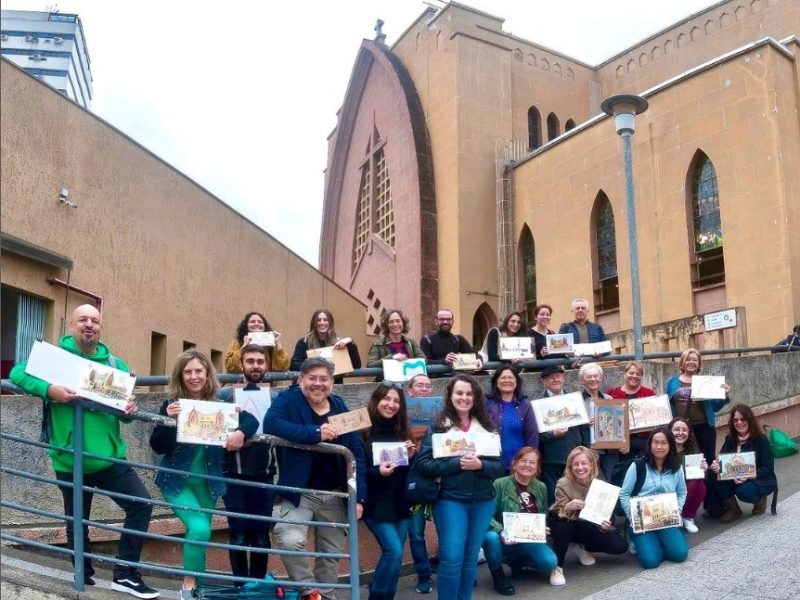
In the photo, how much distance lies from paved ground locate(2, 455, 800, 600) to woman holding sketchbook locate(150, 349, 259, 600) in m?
0.37

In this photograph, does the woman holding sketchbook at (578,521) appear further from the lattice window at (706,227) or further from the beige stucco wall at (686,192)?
the lattice window at (706,227)

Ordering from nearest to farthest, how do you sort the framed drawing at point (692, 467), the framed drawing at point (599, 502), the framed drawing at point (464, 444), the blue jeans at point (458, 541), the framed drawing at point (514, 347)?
the blue jeans at point (458, 541)
the framed drawing at point (464, 444)
the framed drawing at point (599, 502)
the framed drawing at point (692, 467)
the framed drawing at point (514, 347)

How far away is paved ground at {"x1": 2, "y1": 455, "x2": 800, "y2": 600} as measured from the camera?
5.74m

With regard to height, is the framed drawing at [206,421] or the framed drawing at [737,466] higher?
the framed drawing at [206,421]

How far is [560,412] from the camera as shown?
692cm

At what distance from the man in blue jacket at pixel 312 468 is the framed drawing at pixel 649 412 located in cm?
299

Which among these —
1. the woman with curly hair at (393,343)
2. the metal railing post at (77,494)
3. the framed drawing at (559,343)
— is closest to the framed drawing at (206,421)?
the metal railing post at (77,494)

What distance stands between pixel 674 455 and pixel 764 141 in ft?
48.4

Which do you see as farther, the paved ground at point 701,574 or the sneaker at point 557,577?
the sneaker at point 557,577

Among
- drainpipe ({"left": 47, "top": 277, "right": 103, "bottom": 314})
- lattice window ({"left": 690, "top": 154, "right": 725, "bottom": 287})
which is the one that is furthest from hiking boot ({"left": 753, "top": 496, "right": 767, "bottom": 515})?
lattice window ({"left": 690, "top": 154, "right": 725, "bottom": 287})

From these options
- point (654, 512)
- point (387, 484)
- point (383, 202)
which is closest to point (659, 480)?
point (654, 512)

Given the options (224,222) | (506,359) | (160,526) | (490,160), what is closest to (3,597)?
(160,526)

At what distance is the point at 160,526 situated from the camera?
20.9 feet

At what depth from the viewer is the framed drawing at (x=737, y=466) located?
752 cm
